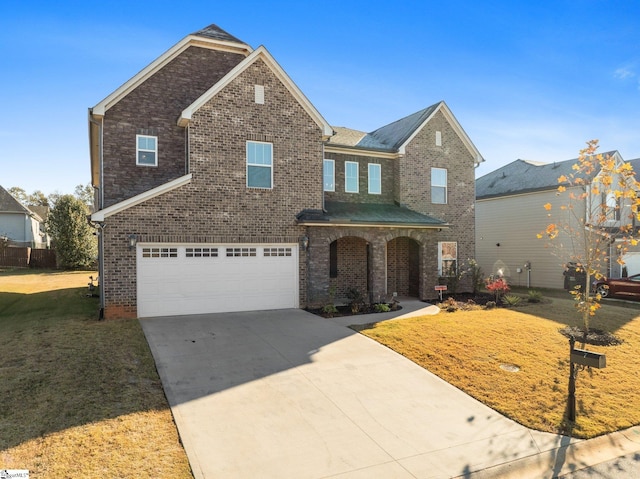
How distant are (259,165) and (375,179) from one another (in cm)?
614

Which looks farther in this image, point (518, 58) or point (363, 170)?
point (363, 170)

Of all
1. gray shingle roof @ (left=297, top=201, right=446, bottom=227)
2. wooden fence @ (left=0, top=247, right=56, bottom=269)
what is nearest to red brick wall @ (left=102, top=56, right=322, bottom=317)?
gray shingle roof @ (left=297, top=201, right=446, bottom=227)

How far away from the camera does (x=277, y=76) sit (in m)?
14.3

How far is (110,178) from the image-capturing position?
44.8 feet

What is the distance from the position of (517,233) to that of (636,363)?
15835mm

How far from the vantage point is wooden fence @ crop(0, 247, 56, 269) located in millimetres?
33156

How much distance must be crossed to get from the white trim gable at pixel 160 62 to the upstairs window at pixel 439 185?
10.1m

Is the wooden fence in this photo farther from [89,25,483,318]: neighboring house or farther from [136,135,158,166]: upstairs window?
[136,135,158,166]: upstairs window

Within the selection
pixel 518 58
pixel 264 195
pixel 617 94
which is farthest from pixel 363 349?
pixel 617 94

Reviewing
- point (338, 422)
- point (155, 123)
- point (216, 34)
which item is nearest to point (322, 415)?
point (338, 422)

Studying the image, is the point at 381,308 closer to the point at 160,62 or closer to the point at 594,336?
the point at 594,336

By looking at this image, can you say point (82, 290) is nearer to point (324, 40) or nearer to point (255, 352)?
point (255, 352)

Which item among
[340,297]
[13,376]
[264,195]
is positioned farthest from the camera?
[340,297]

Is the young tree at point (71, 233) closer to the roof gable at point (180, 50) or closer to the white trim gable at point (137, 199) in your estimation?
the roof gable at point (180, 50)
